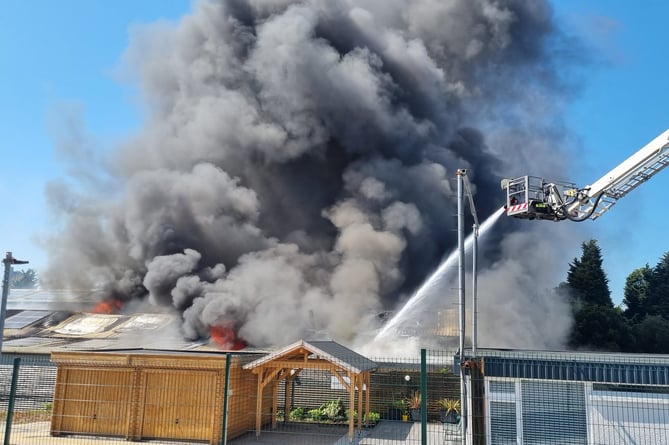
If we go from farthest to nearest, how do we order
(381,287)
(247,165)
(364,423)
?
1. (247,165)
2. (381,287)
3. (364,423)

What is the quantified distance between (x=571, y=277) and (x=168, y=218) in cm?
3055

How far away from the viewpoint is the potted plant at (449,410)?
553 inches

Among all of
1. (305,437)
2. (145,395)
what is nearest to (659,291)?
(305,437)

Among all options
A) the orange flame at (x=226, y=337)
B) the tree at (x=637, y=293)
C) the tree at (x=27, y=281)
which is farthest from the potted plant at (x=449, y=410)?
the tree at (x=27, y=281)

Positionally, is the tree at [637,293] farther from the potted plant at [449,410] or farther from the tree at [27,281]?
the tree at [27,281]

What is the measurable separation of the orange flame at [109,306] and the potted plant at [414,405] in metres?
29.1

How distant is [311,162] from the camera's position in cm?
3956

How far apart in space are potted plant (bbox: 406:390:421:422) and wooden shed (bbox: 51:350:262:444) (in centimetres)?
522

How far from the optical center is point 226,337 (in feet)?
99.1

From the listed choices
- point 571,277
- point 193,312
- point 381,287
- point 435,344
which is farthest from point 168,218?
point 571,277

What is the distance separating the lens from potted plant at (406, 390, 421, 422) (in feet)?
50.2

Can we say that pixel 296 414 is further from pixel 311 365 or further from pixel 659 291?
pixel 659 291

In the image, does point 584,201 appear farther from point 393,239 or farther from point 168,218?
point 168,218

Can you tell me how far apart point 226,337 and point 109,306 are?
44.5 feet
